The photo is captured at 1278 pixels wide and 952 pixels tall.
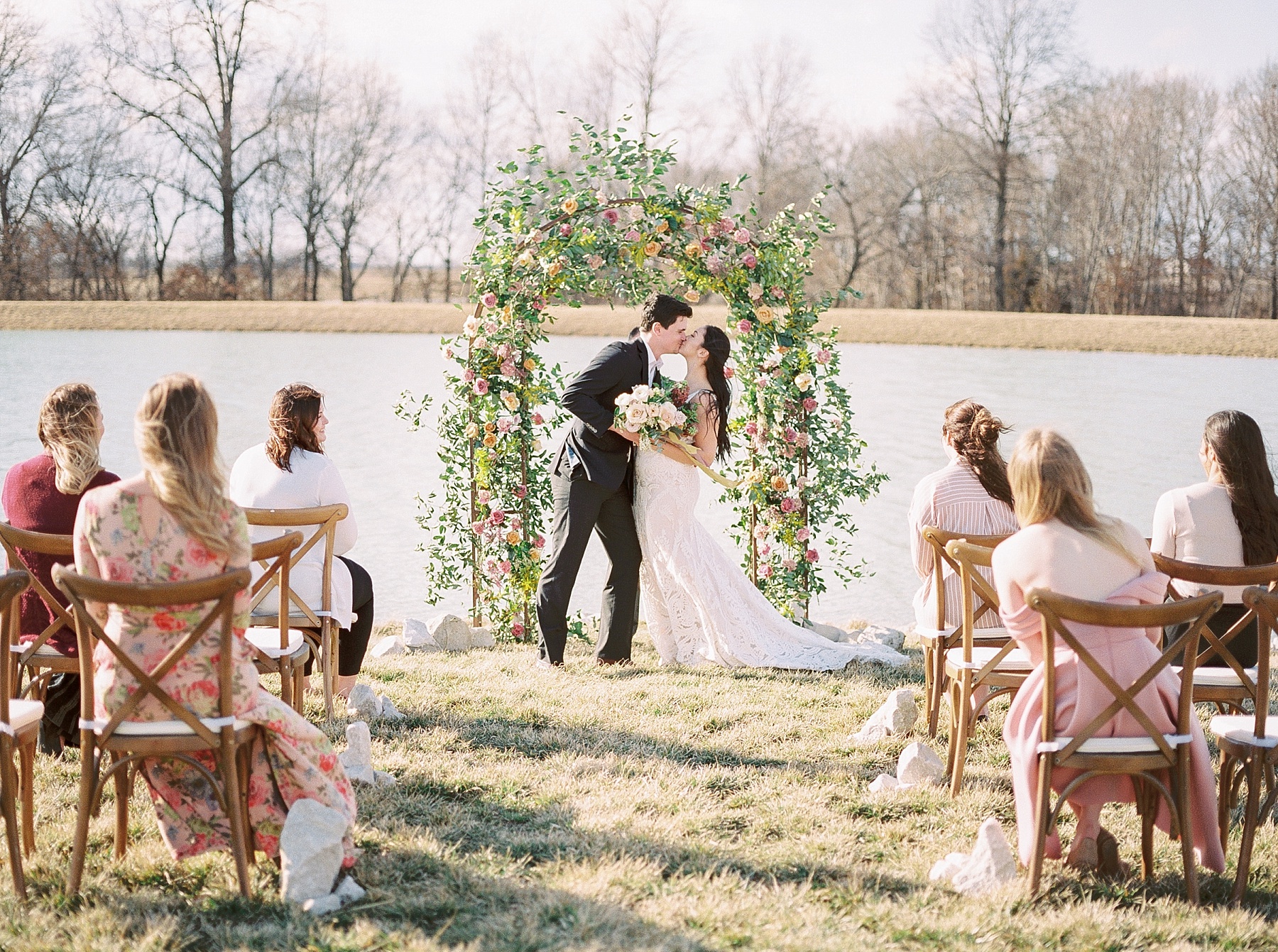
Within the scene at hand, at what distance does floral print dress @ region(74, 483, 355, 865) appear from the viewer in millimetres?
3119

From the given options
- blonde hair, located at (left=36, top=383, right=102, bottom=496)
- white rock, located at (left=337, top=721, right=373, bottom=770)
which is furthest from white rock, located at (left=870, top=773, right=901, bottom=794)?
blonde hair, located at (left=36, top=383, right=102, bottom=496)

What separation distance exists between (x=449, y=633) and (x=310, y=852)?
370 centimetres

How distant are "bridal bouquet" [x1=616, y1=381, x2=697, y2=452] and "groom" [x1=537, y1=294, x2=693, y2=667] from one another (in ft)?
0.28

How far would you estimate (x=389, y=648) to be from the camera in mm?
6621

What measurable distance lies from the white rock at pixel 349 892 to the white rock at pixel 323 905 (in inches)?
0.6

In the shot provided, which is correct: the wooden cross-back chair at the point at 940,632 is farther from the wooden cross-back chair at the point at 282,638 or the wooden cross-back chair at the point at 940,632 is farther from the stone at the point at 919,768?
the wooden cross-back chair at the point at 282,638

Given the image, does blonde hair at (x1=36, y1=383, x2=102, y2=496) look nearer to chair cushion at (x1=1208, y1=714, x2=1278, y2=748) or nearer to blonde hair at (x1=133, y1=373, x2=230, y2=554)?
blonde hair at (x1=133, y1=373, x2=230, y2=554)

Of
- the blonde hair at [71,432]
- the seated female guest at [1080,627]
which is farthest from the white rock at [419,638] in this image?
the seated female guest at [1080,627]

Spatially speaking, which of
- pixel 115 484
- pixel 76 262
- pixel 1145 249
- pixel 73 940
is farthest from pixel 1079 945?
pixel 1145 249

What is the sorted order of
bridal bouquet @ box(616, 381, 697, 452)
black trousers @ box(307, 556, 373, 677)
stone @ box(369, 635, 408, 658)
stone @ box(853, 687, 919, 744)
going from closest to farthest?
stone @ box(853, 687, 919, 744)
black trousers @ box(307, 556, 373, 677)
bridal bouquet @ box(616, 381, 697, 452)
stone @ box(369, 635, 408, 658)

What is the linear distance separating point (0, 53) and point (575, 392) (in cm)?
3134

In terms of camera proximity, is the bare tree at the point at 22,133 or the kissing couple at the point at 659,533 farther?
the bare tree at the point at 22,133

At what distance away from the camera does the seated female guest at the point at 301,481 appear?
16.3 feet

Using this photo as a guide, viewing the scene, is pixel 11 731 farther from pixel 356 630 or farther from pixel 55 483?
pixel 356 630
